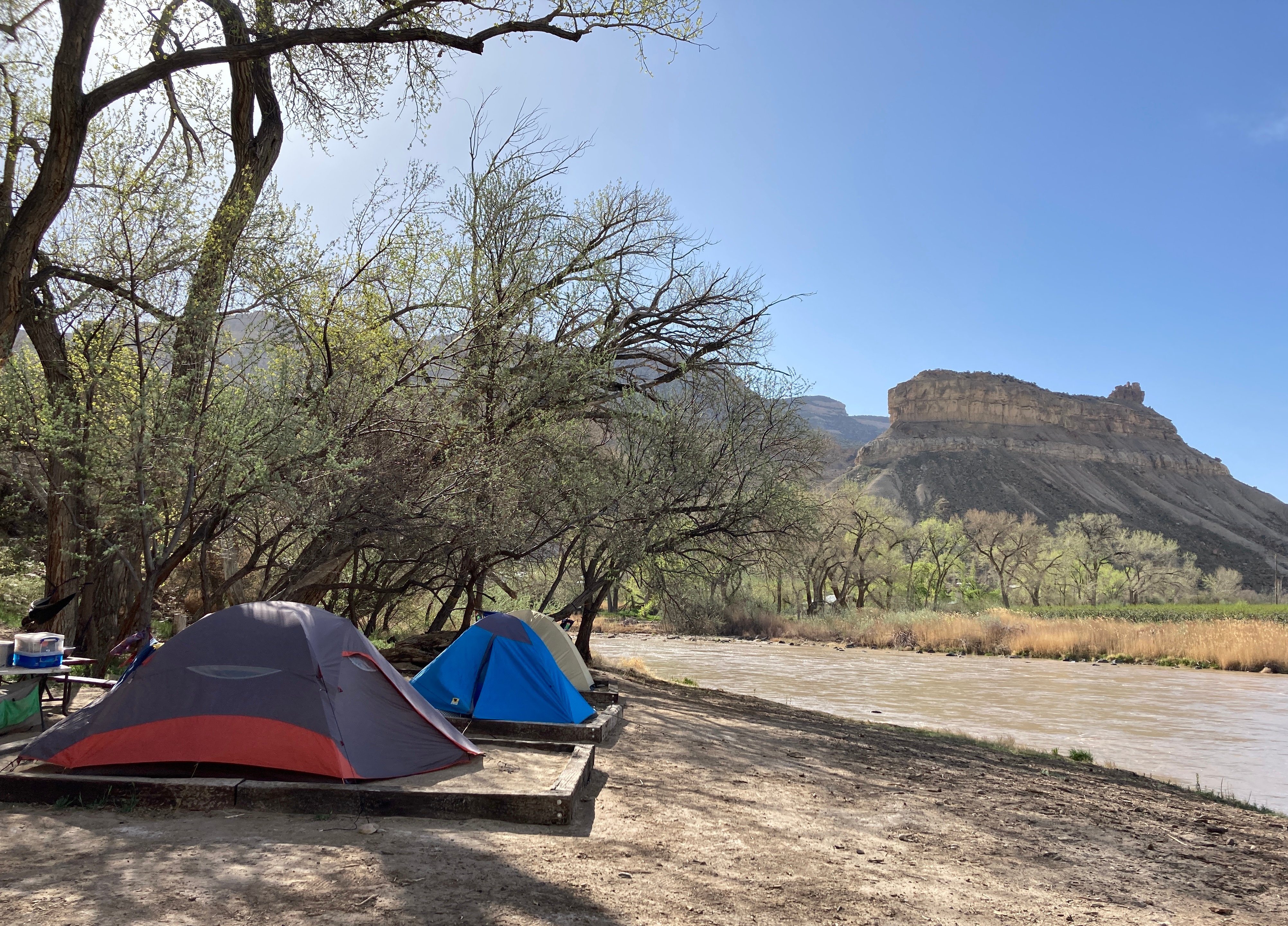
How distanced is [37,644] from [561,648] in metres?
5.90

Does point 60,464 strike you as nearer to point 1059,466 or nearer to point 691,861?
point 691,861

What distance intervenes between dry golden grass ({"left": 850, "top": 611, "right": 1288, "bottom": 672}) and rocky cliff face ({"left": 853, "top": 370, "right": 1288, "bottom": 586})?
1917 inches

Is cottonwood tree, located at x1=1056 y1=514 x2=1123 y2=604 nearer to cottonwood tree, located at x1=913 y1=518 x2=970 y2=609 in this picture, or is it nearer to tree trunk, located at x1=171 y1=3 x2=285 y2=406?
cottonwood tree, located at x1=913 y1=518 x2=970 y2=609

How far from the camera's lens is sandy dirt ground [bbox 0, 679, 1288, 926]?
3.90 metres

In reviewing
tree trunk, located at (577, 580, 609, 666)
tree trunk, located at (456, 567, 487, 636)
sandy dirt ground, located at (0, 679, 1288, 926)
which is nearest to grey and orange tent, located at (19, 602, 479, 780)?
sandy dirt ground, located at (0, 679, 1288, 926)

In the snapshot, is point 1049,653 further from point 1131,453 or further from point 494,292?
point 1131,453

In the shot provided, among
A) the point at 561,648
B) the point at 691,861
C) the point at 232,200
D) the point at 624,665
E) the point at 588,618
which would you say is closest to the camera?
the point at 691,861

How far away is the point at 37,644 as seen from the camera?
6.56 meters

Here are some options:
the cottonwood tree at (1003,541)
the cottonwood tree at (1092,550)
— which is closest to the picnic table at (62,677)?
the cottonwood tree at (1003,541)

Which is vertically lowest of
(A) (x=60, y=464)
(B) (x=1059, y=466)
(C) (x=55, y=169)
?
(A) (x=60, y=464)

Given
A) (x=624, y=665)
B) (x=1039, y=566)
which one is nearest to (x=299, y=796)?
(x=624, y=665)

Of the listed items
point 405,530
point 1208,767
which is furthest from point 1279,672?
point 405,530

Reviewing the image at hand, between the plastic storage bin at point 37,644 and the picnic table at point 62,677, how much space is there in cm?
13

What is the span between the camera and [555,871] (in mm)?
4523
